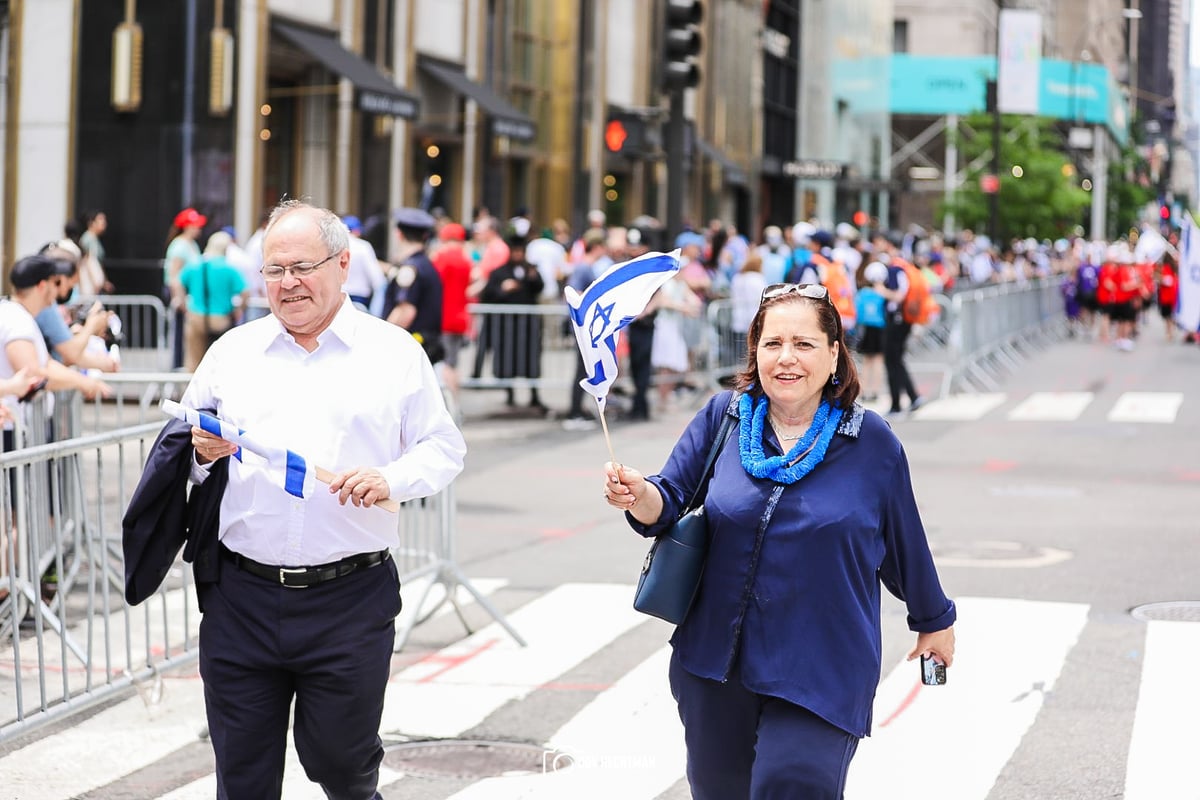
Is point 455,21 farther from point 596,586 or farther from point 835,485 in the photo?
point 835,485

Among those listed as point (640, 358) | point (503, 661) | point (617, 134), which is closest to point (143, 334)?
point (617, 134)

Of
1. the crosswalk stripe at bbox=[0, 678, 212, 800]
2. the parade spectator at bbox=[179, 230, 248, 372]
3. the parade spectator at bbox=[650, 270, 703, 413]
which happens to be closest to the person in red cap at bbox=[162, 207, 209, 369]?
the parade spectator at bbox=[179, 230, 248, 372]

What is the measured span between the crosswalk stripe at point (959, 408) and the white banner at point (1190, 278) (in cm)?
538

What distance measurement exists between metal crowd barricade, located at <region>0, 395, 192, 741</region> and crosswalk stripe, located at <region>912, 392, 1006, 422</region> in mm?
11596

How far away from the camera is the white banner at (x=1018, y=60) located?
158 feet

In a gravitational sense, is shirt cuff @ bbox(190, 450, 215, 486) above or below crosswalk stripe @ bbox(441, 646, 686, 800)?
above

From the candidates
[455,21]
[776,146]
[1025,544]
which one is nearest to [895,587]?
[1025,544]

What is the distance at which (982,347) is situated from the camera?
24.8 meters

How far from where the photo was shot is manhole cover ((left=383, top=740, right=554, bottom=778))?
6730mm

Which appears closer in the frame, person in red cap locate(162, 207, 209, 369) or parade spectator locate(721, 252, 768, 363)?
person in red cap locate(162, 207, 209, 369)

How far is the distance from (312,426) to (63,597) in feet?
8.54

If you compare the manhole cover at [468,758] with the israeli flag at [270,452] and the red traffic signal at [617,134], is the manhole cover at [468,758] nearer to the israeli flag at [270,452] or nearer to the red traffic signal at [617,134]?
the israeli flag at [270,452]

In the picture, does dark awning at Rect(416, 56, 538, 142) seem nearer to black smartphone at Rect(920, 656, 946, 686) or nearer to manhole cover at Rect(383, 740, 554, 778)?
manhole cover at Rect(383, 740, 554, 778)

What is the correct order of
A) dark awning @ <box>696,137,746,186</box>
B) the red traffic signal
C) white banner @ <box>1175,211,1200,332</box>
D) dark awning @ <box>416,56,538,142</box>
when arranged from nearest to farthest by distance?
white banner @ <box>1175,211,1200,332</box> < the red traffic signal < dark awning @ <box>416,56,538,142</box> < dark awning @ <box>696,137,746,186</box>
